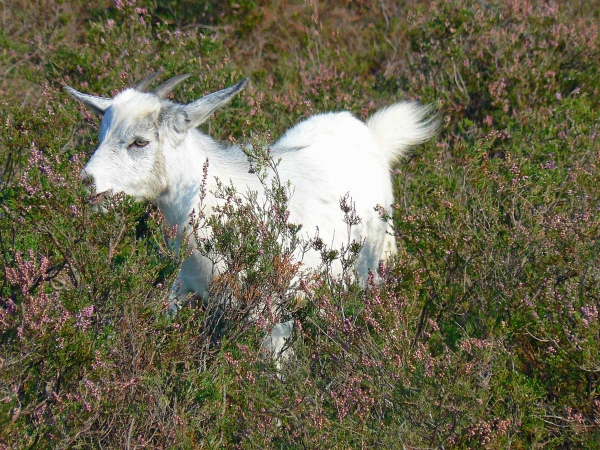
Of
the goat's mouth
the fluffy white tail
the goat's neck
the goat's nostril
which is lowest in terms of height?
the fluffy white tail

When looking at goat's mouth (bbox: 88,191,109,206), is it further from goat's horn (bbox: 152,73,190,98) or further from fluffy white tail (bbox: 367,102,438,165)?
fluffy white tail (bbox: 367,102,438,165)

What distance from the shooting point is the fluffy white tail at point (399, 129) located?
18.7 ft

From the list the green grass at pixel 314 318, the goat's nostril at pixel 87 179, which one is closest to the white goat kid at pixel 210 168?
the goat's nostril at pixel 87 179

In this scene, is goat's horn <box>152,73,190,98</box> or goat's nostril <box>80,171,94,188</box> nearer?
goat's nostril <box>80,171,94,188</box>

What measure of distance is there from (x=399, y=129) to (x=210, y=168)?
6.23ft

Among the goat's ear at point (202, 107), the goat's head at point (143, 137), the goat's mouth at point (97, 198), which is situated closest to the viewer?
the goat's mouth at point (97, 198)

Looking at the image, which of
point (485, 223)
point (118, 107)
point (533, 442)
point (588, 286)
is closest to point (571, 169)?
point (485, 223)

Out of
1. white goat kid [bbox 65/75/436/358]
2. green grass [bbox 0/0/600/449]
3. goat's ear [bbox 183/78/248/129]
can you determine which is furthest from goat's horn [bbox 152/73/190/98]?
Answer: green grass [bbox 0/0/600/449]

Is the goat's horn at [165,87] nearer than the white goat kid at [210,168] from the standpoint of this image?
No

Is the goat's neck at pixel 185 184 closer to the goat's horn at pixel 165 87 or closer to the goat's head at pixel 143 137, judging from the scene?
the goat's head at pixel 143 137

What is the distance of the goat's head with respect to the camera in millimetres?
4125

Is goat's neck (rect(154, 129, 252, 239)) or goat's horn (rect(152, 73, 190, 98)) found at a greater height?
goat's horn (rect(152, 73, 190, 98))

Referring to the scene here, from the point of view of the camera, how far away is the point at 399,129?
572cm

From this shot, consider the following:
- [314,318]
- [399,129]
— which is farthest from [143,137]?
[399,129]
